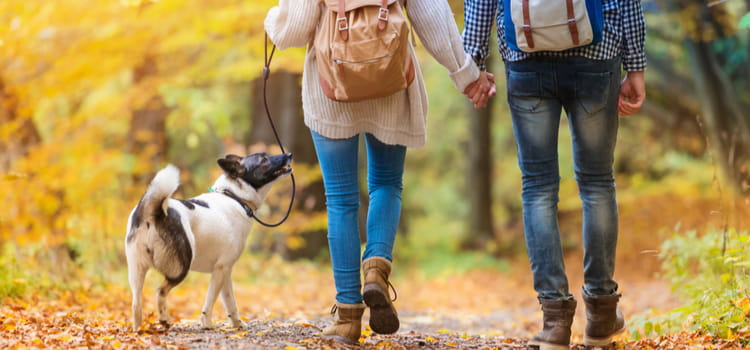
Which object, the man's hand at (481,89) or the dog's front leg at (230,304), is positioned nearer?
the man's hand at (481,89)

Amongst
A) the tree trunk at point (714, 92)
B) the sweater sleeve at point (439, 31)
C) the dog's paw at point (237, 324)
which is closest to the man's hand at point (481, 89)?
the sweater sleeve at point (439, 31)

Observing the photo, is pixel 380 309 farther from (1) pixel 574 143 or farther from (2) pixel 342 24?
(2) pixel 342 24

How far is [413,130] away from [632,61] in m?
1.13

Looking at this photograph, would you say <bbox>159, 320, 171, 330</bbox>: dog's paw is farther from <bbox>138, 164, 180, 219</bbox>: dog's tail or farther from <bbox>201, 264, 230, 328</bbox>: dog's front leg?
<bbox>138, 164, 180, 219</bbox>: dog's tail

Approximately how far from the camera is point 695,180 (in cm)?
1548

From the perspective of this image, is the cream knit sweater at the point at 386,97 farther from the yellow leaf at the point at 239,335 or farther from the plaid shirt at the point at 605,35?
the yellow leaf at the point at 239,335

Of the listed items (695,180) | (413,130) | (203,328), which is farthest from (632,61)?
(695,180)

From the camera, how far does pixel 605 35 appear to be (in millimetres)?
3182

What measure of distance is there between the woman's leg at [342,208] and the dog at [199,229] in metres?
0.77

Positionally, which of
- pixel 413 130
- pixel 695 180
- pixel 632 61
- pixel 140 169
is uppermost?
pixel 632 61

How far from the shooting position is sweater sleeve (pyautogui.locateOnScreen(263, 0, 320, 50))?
10.5 feet

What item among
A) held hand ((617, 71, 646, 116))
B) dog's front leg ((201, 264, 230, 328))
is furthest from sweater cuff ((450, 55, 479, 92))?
dog's front leg ((201, 264, 230, 328))

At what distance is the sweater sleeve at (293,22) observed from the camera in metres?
3.19

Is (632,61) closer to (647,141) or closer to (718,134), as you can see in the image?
(718,134)
